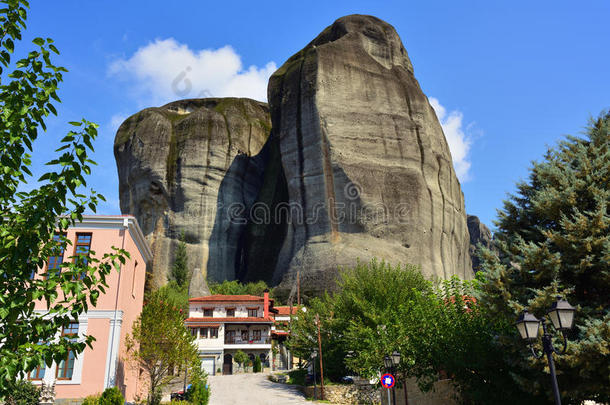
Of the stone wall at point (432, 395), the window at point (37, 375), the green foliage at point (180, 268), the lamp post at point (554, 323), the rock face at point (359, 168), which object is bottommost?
the stone wall at point (432, 395)

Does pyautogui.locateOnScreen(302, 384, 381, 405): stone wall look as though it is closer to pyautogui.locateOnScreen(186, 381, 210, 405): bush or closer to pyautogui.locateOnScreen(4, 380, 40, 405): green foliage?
pyautogui.locateOnScreen(186, 381, 210, 405): bush

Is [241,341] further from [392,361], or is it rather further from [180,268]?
[392,361]

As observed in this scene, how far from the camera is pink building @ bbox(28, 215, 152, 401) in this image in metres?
18.9

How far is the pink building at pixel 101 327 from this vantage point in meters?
18.9

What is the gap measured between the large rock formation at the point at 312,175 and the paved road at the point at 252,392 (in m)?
19.5

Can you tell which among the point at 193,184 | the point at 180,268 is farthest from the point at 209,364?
the point at 193,184

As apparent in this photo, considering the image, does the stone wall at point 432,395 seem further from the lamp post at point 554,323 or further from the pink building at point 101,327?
the pink building at point 101,327

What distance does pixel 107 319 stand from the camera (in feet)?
65.4

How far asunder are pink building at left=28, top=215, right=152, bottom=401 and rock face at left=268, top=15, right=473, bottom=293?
110 ft

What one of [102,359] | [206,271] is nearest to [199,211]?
[206,271]

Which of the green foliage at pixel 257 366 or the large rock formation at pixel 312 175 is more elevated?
the large rock formation at pixel 312 175

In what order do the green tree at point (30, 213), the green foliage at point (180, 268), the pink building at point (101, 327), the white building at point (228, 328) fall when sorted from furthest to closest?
1. the green foliage at point (180, 268)
2. the white building at point (228, 328)
3. the pink building at point (101, 327)
4. the green tree at point (30, 213)

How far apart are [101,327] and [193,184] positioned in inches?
2016

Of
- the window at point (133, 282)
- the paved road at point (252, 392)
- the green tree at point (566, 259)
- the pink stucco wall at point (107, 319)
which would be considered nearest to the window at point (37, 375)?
the pink stucco wall at point (107, 319)
